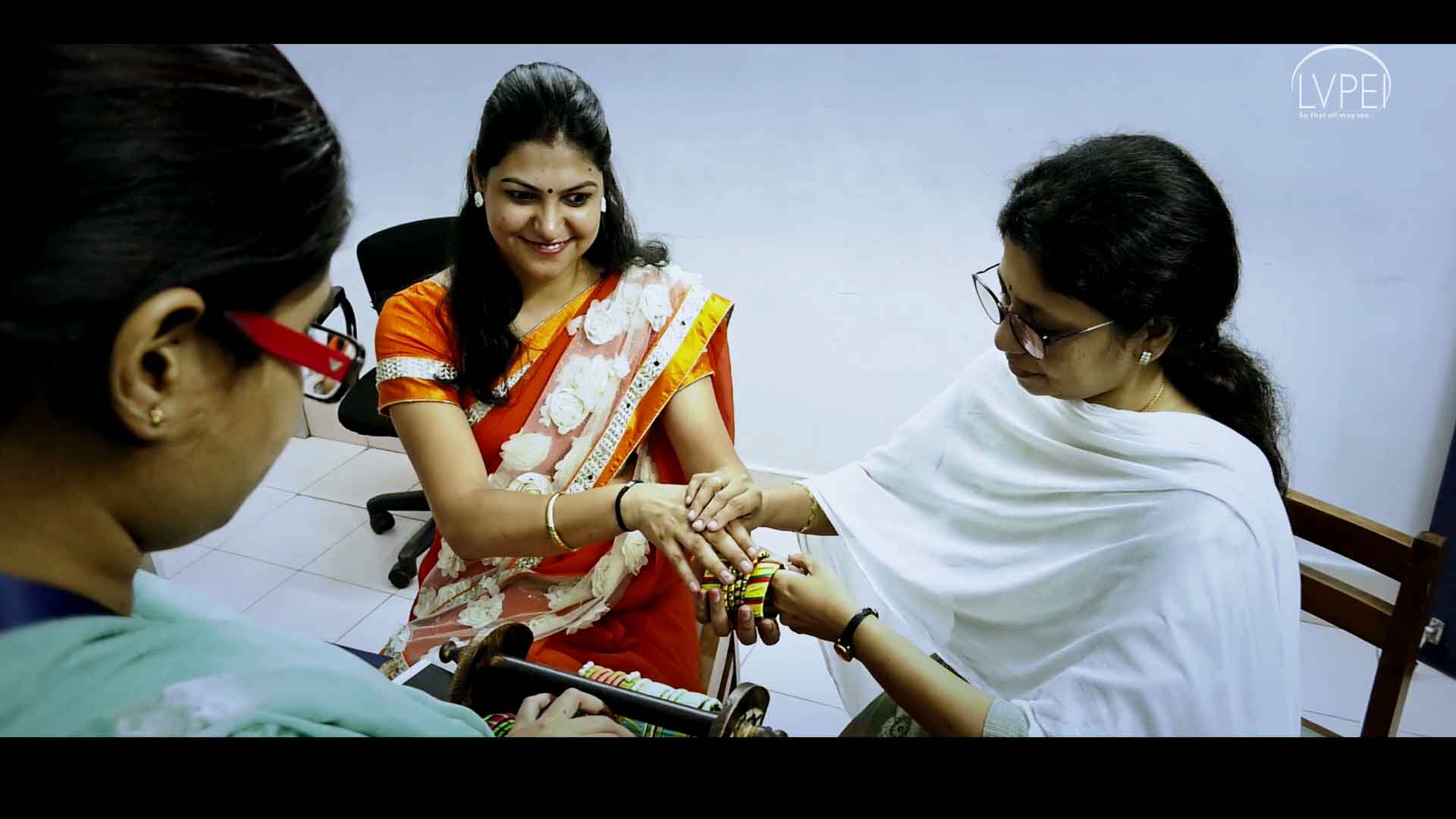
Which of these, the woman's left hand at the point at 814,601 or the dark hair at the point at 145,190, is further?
the woman's left hand at the point at 814,601

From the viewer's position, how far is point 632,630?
1.48 m

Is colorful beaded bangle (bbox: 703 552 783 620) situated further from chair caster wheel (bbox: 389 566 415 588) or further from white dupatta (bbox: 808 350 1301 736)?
chair caster wheel (bbox: 389 566 415 588)

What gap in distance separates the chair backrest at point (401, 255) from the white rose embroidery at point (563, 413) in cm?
86

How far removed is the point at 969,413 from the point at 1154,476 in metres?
0.37

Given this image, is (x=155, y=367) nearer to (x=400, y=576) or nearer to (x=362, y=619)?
(x=362, y=619)

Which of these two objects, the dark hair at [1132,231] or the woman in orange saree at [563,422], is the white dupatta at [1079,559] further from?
the woman in orange saree at [563,422]

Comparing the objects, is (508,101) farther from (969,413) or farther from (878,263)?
(969,413)

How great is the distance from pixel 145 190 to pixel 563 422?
92 centimetres

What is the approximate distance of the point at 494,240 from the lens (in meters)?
1.44

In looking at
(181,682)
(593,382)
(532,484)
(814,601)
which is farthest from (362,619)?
(181,682)

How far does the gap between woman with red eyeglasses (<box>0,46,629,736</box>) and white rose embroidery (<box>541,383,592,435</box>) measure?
710mm

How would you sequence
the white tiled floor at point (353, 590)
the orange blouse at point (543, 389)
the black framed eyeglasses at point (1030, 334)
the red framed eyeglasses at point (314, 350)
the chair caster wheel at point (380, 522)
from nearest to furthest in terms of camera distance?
the red framed eyeglasses at point (314, 350), the black framed eyeglasses at point (1030, 334), the orange blouse at point (543, 389), the white tiled floor at point (353, 590), the chair caster wheel at point (380, 522)

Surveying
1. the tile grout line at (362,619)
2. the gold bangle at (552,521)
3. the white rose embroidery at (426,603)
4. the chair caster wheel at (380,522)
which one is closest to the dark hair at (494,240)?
the gold bangle at (552,521)

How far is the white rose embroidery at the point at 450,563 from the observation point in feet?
4.93
